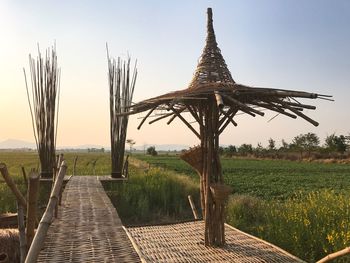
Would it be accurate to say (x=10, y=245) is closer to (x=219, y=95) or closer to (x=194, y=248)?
(x=194, y=248)

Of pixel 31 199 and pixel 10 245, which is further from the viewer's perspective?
pixel 10 245

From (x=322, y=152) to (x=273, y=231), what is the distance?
4360cm

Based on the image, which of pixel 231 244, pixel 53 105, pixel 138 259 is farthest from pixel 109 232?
pixel 53 105

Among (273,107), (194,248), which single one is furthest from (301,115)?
(194,248)

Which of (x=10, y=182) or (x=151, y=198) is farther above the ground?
(x=10, y=182)

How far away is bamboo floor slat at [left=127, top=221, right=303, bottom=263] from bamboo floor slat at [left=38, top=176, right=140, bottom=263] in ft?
0.60

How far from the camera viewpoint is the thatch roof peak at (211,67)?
4446 mm

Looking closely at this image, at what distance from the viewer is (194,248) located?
165 inches

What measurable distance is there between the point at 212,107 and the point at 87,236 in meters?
2.07

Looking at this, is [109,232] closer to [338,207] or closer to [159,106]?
[159,106]

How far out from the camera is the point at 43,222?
2783 millimetres

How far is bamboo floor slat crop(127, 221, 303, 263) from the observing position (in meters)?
3.82

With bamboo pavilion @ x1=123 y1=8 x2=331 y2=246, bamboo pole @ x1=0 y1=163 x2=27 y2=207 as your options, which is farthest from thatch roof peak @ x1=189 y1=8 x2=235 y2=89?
bamboo pole @ x1=0 y1=163 x2=27 y2=207

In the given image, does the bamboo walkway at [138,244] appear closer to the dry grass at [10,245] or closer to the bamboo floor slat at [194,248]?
the bamboo floor slat at [194,248]
